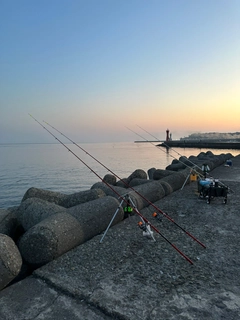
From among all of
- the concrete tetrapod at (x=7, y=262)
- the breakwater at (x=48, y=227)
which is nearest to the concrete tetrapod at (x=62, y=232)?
the breakwater at (x=48, y=227)

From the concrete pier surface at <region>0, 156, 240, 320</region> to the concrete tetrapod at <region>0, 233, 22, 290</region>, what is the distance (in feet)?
0.49

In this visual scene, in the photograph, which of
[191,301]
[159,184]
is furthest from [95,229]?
[159,184]

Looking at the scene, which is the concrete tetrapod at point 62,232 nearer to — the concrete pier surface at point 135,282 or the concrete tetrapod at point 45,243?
the concrete tetrapod at point 45,243

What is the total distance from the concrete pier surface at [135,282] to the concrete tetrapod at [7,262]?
0.15 meters

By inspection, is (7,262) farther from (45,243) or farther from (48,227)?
(48,227)

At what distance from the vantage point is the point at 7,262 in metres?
3.21

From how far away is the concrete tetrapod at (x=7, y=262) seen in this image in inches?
124

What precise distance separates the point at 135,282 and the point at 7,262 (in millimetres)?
1845

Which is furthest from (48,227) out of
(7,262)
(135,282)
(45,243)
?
(135,282)

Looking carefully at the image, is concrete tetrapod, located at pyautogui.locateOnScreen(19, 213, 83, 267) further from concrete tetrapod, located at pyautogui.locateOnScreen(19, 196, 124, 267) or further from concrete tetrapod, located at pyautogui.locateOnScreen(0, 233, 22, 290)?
concrete tetrapod, located at pyautogui.locateOnScreen(0, 233, 22, 290)

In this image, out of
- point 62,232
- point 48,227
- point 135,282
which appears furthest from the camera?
point 62,232

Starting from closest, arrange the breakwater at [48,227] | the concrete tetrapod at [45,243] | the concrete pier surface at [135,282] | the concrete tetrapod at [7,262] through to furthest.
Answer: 1. the concrete pier surface at [135,282]
2. the concrete tetrapod at [7,262]
3. the breakwater at [48,227]
4. the concrete tetrapod at [45,243]

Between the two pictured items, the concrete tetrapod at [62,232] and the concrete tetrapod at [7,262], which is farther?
the concrete tetrapod at [62,232]

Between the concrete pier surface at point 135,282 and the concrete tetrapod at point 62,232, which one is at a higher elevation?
the concrete tetrapod at point 62,232
